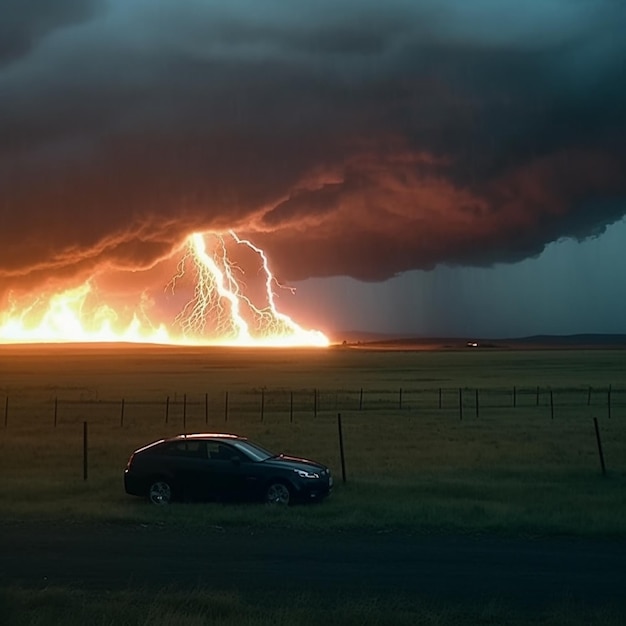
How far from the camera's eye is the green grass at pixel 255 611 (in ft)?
31.0

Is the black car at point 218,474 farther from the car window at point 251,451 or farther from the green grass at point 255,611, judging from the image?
the green grass at point 255,611

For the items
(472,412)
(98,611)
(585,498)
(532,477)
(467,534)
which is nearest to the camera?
(98,611)

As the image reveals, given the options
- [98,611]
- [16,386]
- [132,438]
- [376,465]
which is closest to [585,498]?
[376,465]

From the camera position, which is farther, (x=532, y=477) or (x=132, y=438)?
(x=132, y=438)

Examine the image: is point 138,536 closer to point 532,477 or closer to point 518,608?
point 518,608

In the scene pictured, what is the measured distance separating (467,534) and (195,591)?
663 centimetres

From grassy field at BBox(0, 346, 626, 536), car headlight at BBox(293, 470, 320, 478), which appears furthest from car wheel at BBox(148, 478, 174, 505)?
car headlight at BBox(293, 470, 320, 478)

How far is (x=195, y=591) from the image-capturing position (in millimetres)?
10945

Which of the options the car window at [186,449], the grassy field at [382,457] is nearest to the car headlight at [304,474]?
the grassy field at [382,457]

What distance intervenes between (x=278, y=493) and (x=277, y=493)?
0.02 meters

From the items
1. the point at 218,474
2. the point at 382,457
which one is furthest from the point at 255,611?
the point at 382,457

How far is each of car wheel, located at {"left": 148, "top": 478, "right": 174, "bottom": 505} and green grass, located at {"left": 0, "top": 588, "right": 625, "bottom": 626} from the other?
876 centimetres

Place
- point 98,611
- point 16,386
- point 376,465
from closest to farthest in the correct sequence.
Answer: point 98,611
point 376,465
point 16,386

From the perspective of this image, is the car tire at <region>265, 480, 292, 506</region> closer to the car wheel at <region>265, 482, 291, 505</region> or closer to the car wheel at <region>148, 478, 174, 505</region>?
the car wheel at <region>265, 482, 291, 505</region>
